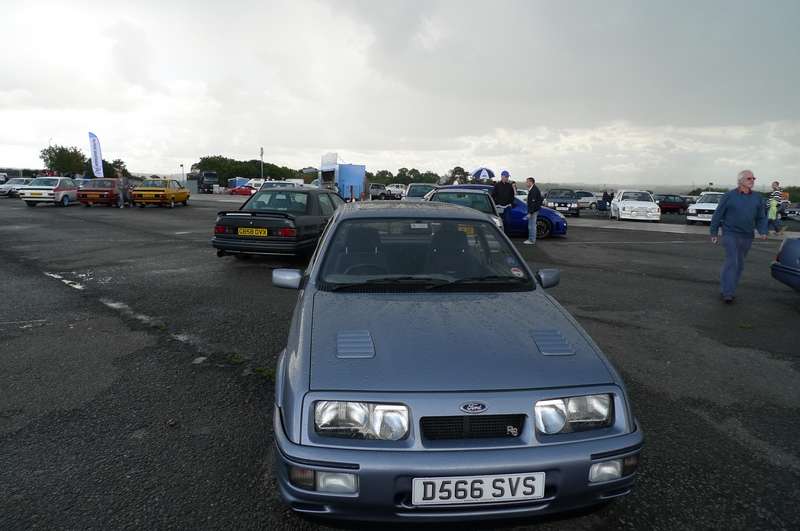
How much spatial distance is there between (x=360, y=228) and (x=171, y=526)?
78.2 inches

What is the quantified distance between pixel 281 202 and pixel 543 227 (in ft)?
27.0

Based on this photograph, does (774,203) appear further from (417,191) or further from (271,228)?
(271,228)

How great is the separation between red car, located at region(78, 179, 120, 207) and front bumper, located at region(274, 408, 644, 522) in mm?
27091

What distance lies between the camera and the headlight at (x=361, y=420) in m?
1.97

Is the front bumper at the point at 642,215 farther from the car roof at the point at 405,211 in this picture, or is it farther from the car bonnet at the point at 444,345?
the car bonnet at the point at 444,345

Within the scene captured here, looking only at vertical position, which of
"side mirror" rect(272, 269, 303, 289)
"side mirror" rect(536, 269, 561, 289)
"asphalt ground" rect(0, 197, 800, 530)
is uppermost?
"side mirror" rect(536, 269, 561, 289)

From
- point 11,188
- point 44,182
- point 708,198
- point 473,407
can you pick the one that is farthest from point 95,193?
point 708,198

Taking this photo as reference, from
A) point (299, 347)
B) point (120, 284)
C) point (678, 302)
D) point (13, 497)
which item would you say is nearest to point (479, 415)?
point (299, 347)

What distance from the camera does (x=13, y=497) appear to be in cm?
246

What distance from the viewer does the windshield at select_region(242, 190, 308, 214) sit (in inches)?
374

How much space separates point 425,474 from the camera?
6.08 ft

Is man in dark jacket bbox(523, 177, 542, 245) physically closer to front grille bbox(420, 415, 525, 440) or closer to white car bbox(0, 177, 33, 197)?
front grille bbox(420, 415, 525, 440)

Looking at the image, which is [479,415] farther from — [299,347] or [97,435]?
[97,435]

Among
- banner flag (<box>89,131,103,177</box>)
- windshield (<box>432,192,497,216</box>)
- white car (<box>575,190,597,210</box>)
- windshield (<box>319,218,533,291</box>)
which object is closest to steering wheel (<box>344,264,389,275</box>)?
windshield (<box>319,218,533,291</box>)
